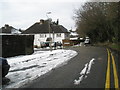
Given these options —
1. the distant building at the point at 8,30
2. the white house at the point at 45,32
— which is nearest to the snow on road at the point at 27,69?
the distant building at the point at 8,30

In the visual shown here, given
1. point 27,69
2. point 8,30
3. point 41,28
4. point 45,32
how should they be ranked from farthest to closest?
point 8,30 < point 41,28 < point 45,32 < point 27,69

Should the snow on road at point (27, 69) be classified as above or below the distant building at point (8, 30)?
below

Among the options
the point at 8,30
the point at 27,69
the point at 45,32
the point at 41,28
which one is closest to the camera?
the point at 27,69

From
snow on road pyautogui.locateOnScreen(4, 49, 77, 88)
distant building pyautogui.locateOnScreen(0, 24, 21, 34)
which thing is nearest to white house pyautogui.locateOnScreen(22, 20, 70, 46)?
distant building pyautogui.locateOnScreen(0, 24, 21, 34)

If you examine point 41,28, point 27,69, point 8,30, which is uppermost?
point 41,28

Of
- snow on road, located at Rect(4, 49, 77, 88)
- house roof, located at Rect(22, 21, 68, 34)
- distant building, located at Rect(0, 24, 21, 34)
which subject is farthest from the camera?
house roof, located at Rect(22, 21, 68, 34)

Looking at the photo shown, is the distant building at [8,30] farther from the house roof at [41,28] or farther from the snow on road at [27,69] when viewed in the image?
the snow on road at [27,69]

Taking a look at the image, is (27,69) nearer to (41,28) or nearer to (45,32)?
(45,32)

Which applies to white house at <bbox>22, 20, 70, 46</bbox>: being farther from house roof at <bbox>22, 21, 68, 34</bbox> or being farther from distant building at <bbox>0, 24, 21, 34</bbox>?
distant building at <bbox>0, 24, 21, 34</bbox>

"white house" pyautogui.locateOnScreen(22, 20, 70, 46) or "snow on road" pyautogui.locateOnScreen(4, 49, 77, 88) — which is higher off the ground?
"white house" pyautogui.locateOnScreen(22, 20, 70, 46)

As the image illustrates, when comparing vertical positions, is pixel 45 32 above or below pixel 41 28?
below

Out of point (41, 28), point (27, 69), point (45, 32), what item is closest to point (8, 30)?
point (41, 28)

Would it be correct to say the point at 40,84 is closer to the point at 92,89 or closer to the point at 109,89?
the point at 92,89

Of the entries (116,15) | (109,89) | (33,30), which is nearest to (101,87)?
(109,89)
